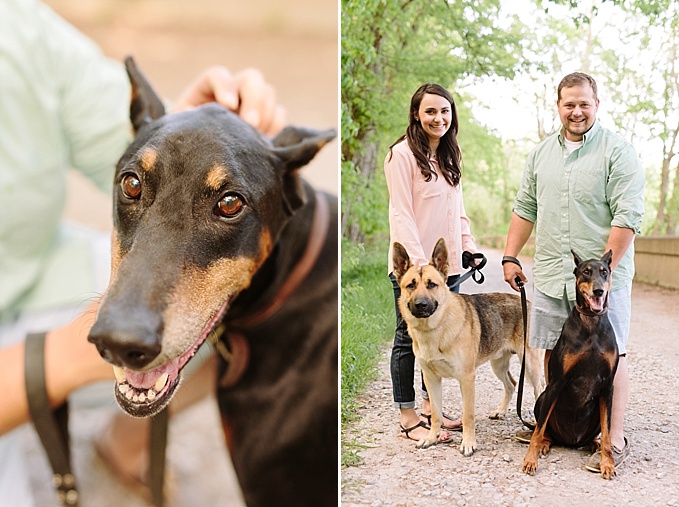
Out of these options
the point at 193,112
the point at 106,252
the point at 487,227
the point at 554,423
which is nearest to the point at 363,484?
the point at 554,423

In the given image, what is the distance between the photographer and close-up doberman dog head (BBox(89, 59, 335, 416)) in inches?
62.5

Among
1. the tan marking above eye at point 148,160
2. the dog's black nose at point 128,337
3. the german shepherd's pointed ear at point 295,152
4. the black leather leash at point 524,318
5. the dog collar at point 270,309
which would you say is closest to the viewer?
the dog's black nose at point 128,337

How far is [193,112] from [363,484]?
1265 mm

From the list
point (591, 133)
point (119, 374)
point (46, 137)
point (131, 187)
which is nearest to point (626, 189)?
point (591, 133)

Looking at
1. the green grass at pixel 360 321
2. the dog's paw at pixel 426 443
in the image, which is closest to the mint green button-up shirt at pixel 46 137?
the green grass at pixel 360 321

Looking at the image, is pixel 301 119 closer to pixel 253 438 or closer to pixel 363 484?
pixel 253 438

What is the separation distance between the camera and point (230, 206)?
1727 millimetres

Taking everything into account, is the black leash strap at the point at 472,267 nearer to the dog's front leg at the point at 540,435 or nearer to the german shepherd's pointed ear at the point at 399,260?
the german shepherd's pointed ear at the point at 399,260

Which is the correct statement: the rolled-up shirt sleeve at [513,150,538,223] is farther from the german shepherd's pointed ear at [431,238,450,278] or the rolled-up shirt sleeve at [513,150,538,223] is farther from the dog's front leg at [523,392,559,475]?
the dog's front leg at [523,392,559,475]

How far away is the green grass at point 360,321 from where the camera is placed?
209 cm

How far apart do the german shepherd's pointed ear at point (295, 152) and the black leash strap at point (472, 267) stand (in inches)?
21.9

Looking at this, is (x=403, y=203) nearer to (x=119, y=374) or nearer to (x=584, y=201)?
(x=584, y=201)

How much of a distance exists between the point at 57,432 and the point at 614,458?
168 centimetres

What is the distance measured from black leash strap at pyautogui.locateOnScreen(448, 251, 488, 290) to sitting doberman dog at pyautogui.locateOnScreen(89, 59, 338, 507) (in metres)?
0.41
